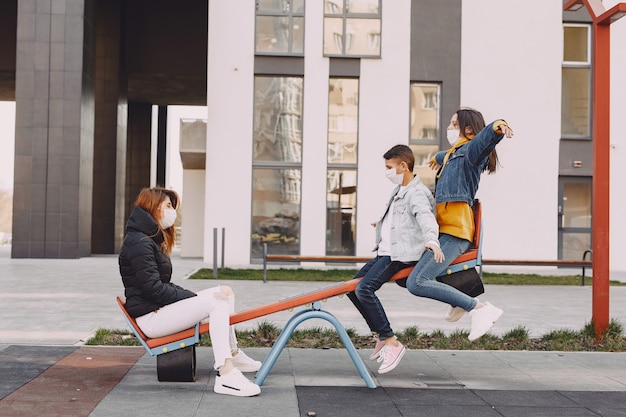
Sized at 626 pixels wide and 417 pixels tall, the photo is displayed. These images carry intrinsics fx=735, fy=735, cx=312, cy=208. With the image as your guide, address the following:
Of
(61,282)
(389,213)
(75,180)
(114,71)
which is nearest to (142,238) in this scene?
(389,213)

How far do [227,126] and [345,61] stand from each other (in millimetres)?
3627

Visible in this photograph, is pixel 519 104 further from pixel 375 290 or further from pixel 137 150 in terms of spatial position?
pixel 137 150

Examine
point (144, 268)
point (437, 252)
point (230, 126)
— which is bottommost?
point (144, 268)

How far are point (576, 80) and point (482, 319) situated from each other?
1708 centimetres

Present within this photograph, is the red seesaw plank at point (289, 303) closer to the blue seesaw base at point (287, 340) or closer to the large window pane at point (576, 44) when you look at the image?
the blue seesaw base at point (287, 340)

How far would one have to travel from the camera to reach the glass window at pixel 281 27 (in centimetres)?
1969

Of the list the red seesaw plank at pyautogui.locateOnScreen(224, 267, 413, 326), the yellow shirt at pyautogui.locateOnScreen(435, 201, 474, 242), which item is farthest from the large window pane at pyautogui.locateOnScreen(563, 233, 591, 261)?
the red seesaw plank at pyautogui.locateOnScreen(224, 267, 413, 326)

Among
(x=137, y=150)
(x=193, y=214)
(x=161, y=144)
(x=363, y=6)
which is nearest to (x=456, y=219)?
(x=363, y=6)

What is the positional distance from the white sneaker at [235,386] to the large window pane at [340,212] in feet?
48.3

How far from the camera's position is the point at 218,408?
173 inches

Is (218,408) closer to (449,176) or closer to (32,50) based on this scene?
(449,176)

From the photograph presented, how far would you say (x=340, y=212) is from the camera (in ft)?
64.4

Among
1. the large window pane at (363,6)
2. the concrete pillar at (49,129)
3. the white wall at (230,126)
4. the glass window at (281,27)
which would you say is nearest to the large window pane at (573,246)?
the large window pane at (363,6)

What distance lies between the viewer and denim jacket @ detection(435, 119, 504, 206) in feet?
17.2
